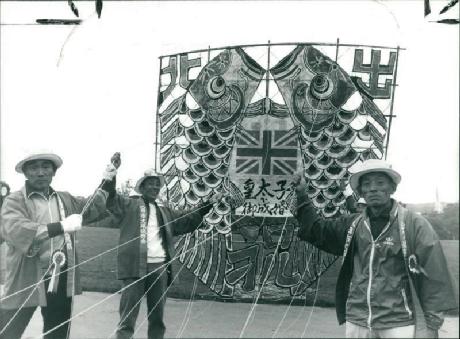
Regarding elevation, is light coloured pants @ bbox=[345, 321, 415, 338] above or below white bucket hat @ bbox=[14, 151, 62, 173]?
below

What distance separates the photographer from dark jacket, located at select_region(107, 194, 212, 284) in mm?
3867

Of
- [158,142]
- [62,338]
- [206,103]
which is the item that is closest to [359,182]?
[206,103]

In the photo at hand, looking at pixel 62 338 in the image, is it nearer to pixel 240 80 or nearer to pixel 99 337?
pixel 99 337

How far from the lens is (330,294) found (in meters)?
4.54

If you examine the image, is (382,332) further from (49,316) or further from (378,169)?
(49,316)

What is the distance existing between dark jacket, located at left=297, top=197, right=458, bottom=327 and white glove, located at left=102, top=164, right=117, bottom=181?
1395 mm

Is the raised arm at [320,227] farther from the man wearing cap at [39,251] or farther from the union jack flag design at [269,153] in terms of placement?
the man wearing cap at [39,251]

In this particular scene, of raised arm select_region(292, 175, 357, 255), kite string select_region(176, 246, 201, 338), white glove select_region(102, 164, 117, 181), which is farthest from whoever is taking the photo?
kite string select_region(176, 246, 201, 338)

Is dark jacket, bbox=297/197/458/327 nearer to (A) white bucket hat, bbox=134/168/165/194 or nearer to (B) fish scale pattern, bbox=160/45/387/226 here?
(B) fish scale pattern, bbox=160/45/387/226

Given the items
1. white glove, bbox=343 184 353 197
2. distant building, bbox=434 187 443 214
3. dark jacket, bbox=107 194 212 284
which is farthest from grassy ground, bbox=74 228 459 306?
distant building, bbox=434 187 443 214

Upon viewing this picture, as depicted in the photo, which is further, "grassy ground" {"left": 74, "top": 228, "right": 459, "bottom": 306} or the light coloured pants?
"grassy ground" {"left": 74, "top": 228, "right": 459, "bottom": 306}

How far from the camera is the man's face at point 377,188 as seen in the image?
112 inches

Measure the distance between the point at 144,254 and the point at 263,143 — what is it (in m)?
1.30

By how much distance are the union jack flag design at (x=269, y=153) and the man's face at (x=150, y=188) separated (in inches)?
26.7
